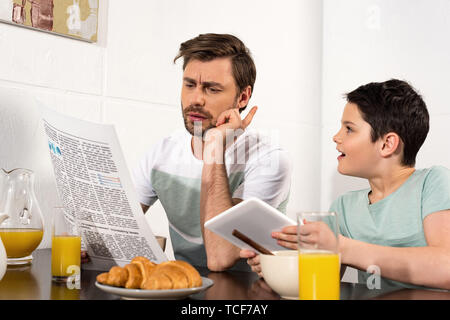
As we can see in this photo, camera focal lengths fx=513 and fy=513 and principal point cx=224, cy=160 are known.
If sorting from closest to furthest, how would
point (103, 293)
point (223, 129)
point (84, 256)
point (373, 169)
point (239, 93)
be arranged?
point (103, 293), point (84, 256), point (373, 169), point (223, 129), point (239, 93)

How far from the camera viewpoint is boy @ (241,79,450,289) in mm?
1065

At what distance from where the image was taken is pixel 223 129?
65.1 inches

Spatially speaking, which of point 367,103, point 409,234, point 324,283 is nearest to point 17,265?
point 324,283

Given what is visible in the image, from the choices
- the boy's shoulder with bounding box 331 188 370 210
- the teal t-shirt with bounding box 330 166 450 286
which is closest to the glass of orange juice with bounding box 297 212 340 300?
the teal t-shirt with bounding box 330 166 450 286

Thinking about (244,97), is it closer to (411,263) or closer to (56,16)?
(56,16)

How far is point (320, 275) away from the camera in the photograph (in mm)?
713

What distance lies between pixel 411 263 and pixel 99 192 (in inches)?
25.6

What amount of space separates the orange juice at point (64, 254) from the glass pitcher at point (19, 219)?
0.73 ft

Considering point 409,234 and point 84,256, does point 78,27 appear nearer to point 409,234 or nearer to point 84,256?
point 84,256

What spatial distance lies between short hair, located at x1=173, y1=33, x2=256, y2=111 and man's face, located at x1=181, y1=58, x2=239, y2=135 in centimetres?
4

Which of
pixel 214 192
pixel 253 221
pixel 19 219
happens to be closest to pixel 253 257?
pixel 253 221

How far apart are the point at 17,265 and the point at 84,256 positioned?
0.49 ft

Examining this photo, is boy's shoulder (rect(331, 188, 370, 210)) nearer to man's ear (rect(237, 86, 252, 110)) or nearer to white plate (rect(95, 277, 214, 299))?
man's ear (rect(237, 86, 252, 110))

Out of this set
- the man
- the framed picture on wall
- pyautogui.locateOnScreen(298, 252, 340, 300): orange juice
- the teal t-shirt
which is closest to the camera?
pyautogui.locateOnScreen(298, 252, 340, 300): orange juice
